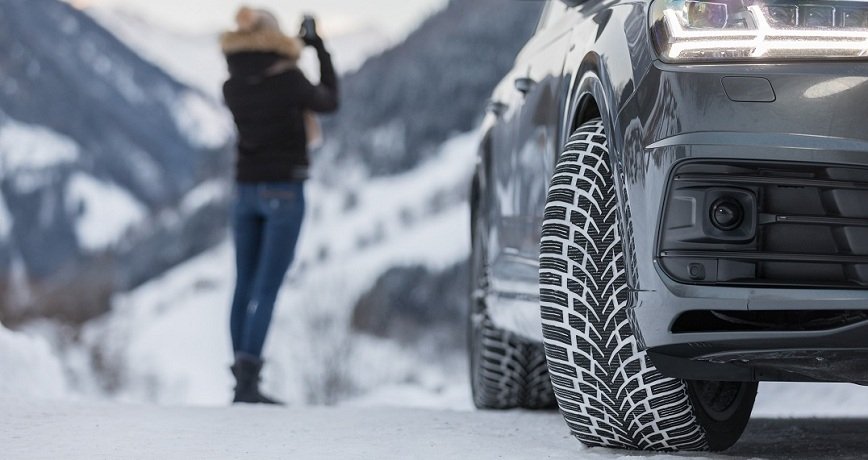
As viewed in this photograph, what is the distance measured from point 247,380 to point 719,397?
3.24 meters

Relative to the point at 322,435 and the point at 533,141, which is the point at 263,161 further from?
the point at 322,435

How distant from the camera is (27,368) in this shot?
5758 millimetres

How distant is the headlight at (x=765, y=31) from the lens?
7.91ft

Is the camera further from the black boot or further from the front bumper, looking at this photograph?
the front bumper

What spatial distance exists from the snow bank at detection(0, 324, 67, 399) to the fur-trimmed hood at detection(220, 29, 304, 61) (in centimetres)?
173

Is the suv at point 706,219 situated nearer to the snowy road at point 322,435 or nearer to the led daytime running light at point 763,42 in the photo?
the led daytime running light at point 763,42

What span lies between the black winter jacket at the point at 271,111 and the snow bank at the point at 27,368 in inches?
50.8

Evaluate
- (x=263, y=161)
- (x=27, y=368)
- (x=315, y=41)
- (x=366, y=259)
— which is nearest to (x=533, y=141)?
(x=263, y=161)

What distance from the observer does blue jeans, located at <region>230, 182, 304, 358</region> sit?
19.3 feet

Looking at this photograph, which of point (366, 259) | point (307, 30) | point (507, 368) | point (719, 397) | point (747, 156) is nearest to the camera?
point (747, 156)

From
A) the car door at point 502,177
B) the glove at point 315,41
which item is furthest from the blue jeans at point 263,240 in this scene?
the car door at point 502,177

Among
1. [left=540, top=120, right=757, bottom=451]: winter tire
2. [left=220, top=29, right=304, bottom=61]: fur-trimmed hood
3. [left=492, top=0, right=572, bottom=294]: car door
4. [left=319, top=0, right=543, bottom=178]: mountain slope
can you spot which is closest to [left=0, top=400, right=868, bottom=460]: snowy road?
[left=540, top=120, right=757, bottom=451]: winter tire

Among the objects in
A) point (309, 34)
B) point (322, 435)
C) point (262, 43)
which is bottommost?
point (322, 435)

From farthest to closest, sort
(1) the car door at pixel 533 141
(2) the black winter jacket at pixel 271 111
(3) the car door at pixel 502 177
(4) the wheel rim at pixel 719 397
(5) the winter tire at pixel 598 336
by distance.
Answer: (2) the black winter jacket at pixel 271 111
(3) the car door at pixel 502 177
(1) the car door at pixel 533 141
(4) the wheel rim at pixel 719 397
(5) the winter tire at pixel 598 336
